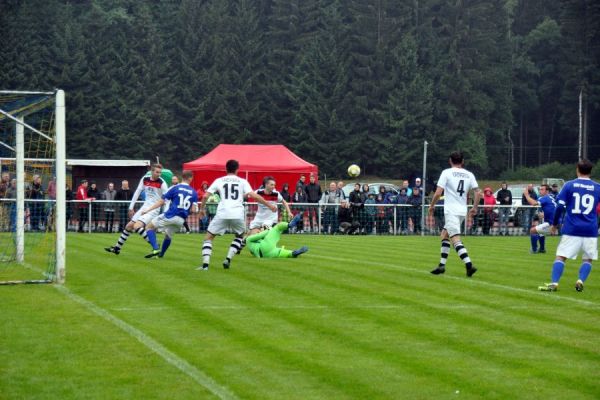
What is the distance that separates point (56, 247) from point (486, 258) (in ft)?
33.5

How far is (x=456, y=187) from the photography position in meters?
17.0

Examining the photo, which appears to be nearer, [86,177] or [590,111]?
[86,177]

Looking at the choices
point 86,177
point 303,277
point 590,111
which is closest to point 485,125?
point 590,111

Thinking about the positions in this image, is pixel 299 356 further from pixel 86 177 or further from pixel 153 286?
pixel 86 177

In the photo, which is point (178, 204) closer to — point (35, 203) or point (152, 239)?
point (152, 239)

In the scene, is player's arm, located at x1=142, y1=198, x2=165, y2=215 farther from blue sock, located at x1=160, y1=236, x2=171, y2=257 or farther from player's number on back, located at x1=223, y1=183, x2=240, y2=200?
player's number on back, located at x1=223, y1=183, x2=240, y2=200

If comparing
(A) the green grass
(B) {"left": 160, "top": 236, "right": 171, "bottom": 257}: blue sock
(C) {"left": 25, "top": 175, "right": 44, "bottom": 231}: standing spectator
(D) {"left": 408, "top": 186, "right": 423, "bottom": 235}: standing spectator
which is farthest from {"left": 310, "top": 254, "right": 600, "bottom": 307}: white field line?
(D) {"left": 408, "top": 186, "right": 423, "bottom": 235}: standing spectator

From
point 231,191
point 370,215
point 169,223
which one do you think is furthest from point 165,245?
point 370,215

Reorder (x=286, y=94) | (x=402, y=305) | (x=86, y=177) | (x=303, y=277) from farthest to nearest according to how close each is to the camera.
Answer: (x=286, y=94)
(x=86, y=177)
(x=303, y=277)
(x=402, y=305)

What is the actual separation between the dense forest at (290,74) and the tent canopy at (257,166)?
26352mm

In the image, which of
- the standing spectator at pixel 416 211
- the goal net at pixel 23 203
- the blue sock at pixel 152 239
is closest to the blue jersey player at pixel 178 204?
the blue sock at pixel 152 239

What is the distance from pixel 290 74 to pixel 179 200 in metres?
61.0

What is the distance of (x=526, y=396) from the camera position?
307 inches

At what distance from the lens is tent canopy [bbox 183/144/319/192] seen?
4584cm
